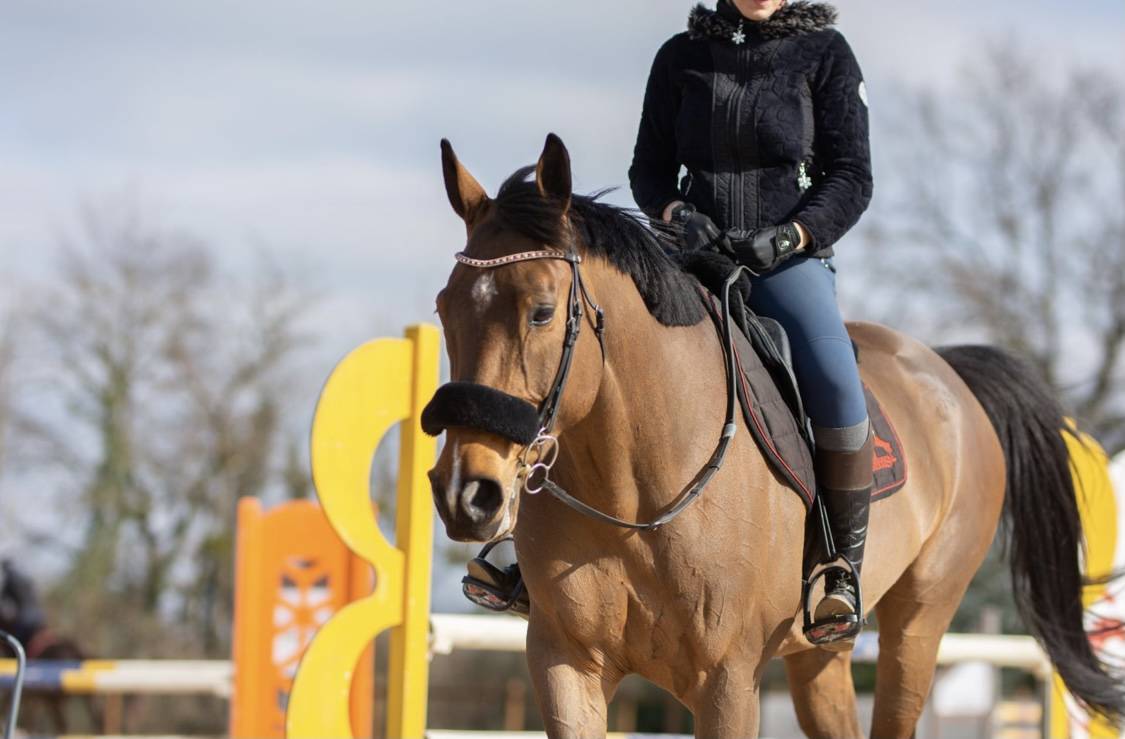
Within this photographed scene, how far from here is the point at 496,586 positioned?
13.2 feet

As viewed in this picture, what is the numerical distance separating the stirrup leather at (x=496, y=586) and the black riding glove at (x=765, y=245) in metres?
1.15

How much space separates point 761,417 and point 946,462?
159 cm

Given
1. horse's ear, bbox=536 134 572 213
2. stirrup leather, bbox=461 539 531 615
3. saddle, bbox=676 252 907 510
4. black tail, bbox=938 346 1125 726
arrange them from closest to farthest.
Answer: horse's ear, bbox=536 134 572 213 < saddle, bbox=676 252 907 510 < stirrup leather, bbox=461 539 531 615 < black tail, bbox=938 346 1125 726

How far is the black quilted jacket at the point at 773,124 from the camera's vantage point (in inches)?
167

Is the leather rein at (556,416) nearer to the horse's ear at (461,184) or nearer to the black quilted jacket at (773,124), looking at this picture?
the horse's ear at (461,184)

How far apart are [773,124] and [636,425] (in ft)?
3.91

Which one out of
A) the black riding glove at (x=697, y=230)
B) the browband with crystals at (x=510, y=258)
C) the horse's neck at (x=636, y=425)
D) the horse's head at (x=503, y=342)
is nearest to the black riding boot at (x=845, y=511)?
the horse's neck at (x=636, y=425)

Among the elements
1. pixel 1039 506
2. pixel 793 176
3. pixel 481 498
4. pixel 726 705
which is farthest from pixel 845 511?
pixel 1039 506

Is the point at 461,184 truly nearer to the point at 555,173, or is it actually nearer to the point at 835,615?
the point at 555,173

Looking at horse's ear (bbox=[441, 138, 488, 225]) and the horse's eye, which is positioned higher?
horse's ear (bbox=[441, 138, 488, 225])

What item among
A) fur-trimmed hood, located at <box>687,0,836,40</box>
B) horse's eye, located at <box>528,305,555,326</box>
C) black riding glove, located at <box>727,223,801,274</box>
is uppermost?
fur-trimmed hood, located at <box>687,0,836,40</box>

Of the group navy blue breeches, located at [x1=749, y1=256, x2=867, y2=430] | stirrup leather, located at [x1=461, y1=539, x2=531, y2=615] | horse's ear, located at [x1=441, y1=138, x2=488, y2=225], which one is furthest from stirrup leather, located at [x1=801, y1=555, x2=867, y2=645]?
horse's ear, located at [x1=441, y1=138, x2=488, y2=225]

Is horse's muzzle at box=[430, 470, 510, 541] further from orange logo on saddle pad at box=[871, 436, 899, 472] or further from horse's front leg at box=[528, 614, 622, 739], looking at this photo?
orange logo on saddle pad at box=[871, 436, 899, 472]

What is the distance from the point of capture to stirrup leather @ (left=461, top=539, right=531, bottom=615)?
13.2ft
